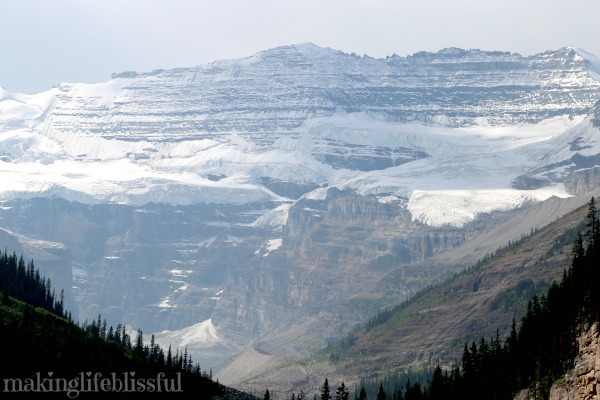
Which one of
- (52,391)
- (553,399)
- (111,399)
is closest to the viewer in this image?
(553,399)

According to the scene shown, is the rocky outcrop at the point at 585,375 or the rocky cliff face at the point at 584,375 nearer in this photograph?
the rocky outcrop at the point at 585,375

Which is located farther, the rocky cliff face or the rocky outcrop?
the rocky cliff face

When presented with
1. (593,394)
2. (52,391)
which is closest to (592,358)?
(593,394)

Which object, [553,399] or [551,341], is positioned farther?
[551,341]

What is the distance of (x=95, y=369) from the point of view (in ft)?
655

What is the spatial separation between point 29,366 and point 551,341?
71.6 metres

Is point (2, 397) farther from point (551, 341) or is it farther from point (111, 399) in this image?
point (551, 341)

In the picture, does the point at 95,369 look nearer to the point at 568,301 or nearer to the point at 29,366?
the point at 29,366

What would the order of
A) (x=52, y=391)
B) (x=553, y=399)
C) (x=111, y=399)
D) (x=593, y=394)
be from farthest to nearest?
1. (x=111, y=399)
2. (x=52, y=391)
3. (x=553, y=399)
4. (x=593, y=394)

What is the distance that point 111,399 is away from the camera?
633 ft

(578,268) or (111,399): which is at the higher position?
(578,268)

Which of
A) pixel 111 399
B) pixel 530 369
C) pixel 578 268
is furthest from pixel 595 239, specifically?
pixel 111 399

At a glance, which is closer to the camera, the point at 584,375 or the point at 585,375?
the point at 585,375

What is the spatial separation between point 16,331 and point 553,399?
7745 cm
